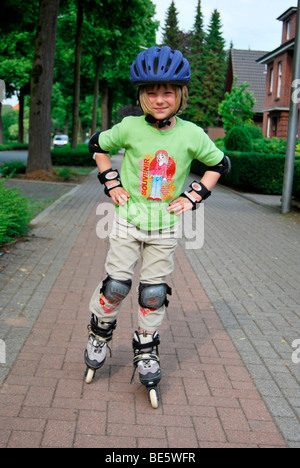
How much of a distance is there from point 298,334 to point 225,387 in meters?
1.39

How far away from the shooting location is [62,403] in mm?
3355

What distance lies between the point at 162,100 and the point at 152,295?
1.15m

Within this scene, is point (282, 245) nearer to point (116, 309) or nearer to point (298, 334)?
point (298, 334)

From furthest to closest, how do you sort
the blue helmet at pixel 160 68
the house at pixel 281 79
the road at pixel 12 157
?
1. the house at pixel 281 79
2. the road at pixel 12 157
3. the blue helmet at pixel 160 68

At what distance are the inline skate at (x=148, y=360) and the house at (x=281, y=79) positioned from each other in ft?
104

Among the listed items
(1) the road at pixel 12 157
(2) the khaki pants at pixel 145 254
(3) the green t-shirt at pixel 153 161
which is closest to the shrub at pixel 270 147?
(1) the road at pixel 12 157

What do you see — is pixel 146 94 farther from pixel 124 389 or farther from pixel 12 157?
pixel 12 157

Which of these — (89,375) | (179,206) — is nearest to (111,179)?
(179,206)

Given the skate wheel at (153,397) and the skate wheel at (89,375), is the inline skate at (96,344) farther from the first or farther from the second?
the skate wheel at (153,397)

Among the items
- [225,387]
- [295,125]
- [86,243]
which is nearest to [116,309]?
[225,387]

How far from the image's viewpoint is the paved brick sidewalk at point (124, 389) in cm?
302

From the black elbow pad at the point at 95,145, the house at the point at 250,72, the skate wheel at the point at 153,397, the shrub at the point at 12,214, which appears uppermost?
the house at the point at 250,72

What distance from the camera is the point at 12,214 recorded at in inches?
283

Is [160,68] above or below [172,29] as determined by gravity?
below
